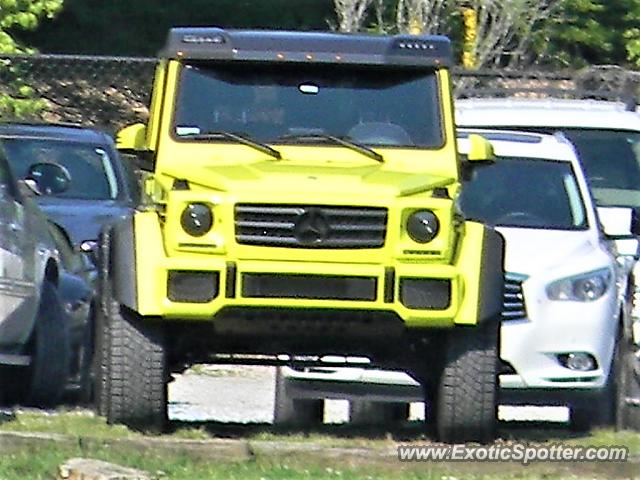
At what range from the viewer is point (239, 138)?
1136 centimetres

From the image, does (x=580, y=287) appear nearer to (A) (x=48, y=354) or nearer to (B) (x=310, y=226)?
(B) (x=310, y=226)

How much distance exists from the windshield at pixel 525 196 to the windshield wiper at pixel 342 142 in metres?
1.92

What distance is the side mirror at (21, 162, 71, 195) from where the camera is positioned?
16.7 m

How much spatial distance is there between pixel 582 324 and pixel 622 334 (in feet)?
2.34

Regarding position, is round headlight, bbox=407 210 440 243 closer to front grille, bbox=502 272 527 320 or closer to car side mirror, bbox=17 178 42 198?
front grille, bbox=502 272 527 320

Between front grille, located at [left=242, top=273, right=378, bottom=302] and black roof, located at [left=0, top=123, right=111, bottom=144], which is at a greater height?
front grille, located at [left=242, top=273, right=378, bottom=302]

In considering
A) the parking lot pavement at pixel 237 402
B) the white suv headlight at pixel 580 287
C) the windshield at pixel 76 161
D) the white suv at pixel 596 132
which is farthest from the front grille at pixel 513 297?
the windshield at pixel 76 161

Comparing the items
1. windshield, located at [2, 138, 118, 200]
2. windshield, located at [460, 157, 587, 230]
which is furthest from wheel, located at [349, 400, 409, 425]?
windshield, located at [2, 138, 118, 200]

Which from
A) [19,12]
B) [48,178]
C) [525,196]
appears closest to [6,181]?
[525,196]

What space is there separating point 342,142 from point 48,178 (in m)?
5.92

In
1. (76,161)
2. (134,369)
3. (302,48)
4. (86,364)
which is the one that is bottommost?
(86,364)

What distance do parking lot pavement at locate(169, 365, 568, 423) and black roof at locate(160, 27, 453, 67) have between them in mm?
2668

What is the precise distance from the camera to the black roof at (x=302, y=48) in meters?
11.4

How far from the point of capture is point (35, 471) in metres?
9.48
